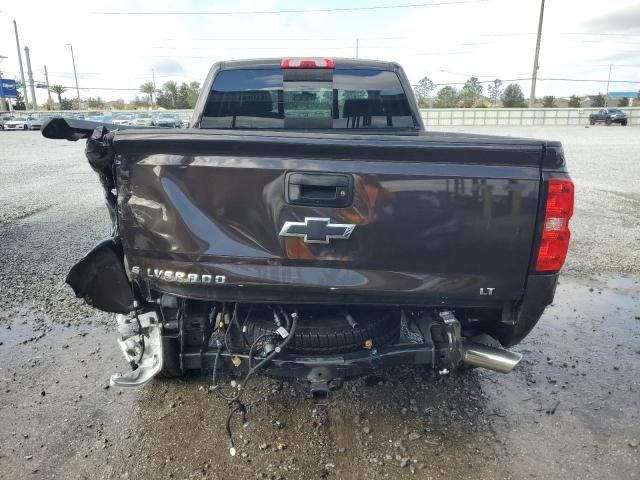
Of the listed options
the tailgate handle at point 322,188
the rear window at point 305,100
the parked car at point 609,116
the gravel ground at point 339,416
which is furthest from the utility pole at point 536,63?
the tailgate handle at point 322,188

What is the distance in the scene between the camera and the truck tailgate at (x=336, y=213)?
246 cm

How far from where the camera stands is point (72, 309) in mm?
4957

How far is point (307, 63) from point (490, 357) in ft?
9.69

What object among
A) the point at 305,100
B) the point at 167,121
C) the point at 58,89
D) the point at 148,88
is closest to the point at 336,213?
the point at 305,100

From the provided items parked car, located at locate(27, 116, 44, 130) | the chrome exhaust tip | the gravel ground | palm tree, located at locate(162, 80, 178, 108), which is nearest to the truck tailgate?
the chrome exhaust tip

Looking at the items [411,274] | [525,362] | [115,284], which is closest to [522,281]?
[411,274]

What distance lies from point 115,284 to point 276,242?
3.78ft

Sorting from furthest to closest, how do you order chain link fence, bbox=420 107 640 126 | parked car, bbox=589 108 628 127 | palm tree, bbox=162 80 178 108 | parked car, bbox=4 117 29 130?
palm tree, bbox=162 80 178 108 < chain link fence, bbox=420 107 640 126 < parked car, bbox=589 108 628 127 < parked car, bbox=4 117 29 130

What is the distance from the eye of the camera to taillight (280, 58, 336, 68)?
446 centimetres

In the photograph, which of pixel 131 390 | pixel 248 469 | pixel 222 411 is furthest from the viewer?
pixel 131 390

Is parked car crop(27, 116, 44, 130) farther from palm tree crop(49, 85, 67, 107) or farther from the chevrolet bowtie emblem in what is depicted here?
palm tree crop(49, 85, 67, 107)

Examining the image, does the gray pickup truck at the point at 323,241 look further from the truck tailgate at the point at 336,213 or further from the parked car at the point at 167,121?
the parked car at the point at 167,121

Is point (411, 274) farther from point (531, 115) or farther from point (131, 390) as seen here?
point (531, 115)

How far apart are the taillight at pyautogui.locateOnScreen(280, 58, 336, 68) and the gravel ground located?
8.82ft
